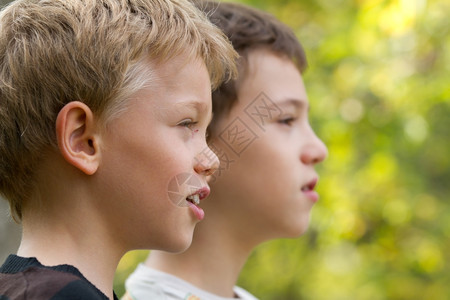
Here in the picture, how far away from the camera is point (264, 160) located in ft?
6.08

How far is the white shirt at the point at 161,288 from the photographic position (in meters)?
1.79

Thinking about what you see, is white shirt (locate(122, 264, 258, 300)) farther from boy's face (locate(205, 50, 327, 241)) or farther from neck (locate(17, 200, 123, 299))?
neck (locate(17, 200, 123, 299))

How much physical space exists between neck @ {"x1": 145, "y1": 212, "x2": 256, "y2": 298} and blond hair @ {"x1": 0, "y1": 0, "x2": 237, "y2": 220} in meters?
0.61

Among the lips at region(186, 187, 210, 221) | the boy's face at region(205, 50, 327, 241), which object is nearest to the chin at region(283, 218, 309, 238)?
the boy's face at region(205, 50, 327, 241)

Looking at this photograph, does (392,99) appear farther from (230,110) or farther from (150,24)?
(150,24)

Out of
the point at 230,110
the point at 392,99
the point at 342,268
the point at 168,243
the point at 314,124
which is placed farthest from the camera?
the point at 342,268

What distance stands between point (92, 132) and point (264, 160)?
70 cm

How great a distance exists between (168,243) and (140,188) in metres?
0.14

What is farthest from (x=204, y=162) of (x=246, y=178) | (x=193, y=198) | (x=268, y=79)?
(x=268, y=79)

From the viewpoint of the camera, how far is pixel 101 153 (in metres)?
1.27

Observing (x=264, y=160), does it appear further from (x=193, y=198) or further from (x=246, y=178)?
(x=193, y=198)

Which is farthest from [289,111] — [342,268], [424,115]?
[342,268]

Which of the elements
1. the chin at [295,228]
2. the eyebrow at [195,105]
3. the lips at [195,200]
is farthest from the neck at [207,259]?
the eyebrow at [195,105]

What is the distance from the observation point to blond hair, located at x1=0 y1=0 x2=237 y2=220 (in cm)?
125
